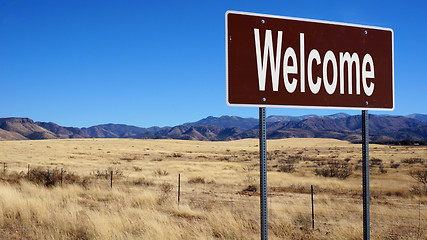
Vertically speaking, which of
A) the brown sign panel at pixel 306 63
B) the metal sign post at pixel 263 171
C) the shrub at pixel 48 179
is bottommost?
the shrub at pixel 48 179

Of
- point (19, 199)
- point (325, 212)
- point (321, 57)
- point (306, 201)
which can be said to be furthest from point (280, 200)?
point (321, 57)

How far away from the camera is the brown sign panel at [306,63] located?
3.24 metres

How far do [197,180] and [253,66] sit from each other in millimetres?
19424

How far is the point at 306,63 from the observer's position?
11.6 feet

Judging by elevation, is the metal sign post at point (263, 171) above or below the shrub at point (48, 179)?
above

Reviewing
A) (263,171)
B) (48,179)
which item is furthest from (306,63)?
(48,179)

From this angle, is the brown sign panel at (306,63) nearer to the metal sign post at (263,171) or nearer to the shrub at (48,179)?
the metal sign post at (263,171)

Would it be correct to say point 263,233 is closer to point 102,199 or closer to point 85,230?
point 85,230

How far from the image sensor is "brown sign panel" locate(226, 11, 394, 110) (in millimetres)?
3240

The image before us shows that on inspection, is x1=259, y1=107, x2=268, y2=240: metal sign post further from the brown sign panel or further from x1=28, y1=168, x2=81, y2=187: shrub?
x1=28, y1=168, x2=81, y2=187: shrub

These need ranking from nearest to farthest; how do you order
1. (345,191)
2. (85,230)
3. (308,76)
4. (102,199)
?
1. (308,76)
2. (85,230)
3. (102,199)
4. (345,191)

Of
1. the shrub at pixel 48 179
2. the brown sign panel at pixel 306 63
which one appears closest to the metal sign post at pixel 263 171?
the brown sign panel at pixel 306 63

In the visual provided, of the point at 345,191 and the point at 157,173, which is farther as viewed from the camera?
the point at 157,173

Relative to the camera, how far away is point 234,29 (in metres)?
3.24
